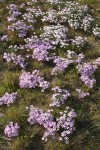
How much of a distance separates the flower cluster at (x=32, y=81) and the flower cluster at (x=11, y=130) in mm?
1866

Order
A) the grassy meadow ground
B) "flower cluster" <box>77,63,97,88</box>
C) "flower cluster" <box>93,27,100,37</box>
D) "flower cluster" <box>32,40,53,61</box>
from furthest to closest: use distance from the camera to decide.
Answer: "flower cluster" <box>93,27,100,37</box> < "flower cluster" <box>32,40,53,61</box> < "flower cluster" <box>77,63,97,88</box> < the grassy meadow ground

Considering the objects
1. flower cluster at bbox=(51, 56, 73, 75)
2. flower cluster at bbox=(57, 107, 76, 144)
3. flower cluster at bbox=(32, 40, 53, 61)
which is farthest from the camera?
flower cluster at bbox=(32, 40, 53, 61)

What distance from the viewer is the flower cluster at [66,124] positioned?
10328 mm

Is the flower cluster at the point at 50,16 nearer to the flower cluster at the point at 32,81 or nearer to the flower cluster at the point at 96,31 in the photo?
the flower cluster at the point at 96,31

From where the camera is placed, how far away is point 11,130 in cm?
1034

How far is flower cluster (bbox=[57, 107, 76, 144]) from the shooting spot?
1033cm

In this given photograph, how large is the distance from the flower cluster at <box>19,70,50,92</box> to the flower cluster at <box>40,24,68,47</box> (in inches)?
82.5

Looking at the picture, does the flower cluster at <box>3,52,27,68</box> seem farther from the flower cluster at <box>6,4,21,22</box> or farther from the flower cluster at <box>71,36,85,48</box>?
the flower cluster at <box>6,4,21,22</box>

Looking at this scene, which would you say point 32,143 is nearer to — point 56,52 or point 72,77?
point 72,77

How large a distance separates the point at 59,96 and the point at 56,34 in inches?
146

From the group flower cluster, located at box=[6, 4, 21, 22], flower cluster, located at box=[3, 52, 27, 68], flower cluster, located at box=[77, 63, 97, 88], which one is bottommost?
flower cluster, located at box=[77, 63, 97, 88]

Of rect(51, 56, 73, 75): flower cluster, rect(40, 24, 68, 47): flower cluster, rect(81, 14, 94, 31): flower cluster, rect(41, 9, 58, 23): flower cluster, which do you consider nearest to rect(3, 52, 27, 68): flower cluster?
rect(51, 56, 73, 75): flower cluster

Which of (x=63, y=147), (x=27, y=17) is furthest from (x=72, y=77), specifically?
(x=27, y=17)

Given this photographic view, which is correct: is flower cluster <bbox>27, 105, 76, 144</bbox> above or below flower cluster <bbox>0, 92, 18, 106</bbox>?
below
